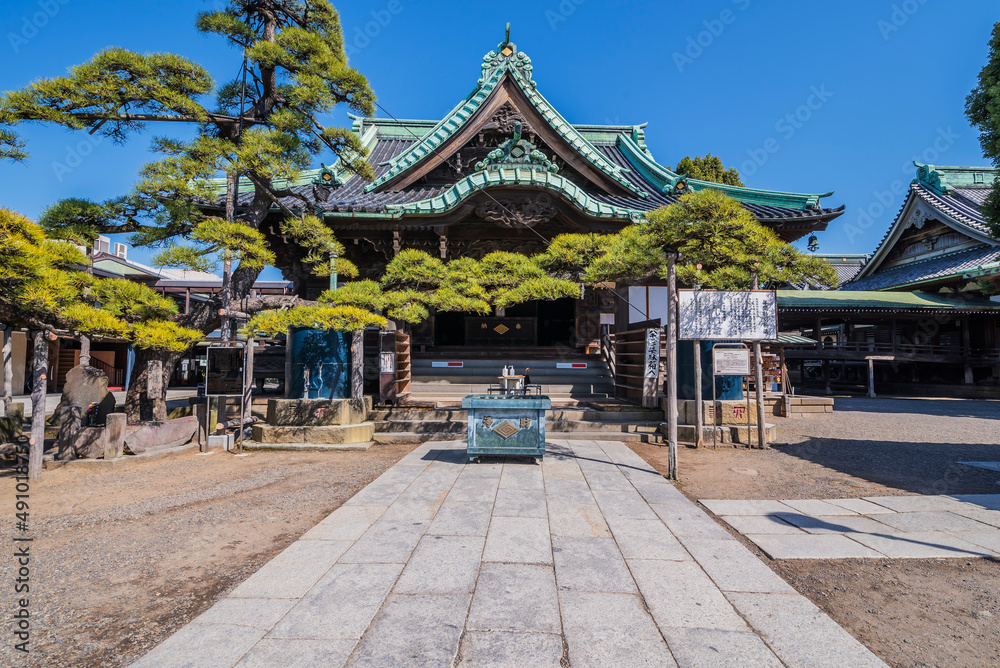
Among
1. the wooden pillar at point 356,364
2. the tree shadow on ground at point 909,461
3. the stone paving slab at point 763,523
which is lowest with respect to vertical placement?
the tree shadow on ground at point 909,461

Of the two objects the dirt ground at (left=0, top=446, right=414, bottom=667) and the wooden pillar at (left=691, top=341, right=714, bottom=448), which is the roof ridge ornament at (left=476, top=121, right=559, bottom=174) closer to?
the wooden pillar at (left=691, top=341, right=714, bottom=448)

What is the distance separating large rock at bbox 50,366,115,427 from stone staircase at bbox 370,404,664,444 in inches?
167

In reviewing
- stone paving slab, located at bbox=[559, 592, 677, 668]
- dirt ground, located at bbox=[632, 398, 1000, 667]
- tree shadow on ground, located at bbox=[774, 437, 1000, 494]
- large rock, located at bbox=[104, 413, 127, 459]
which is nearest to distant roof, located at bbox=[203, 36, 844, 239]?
large rock, located at bbox=[104, 413, 127, 459]

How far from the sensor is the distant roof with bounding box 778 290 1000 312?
60.3 ft

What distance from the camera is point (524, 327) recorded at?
16.7 meters

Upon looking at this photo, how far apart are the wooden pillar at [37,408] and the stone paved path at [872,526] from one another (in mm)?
8213

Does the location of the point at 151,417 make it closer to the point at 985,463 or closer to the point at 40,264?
the point at 40,264

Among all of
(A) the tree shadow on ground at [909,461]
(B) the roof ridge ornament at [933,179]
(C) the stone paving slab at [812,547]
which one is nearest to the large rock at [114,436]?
(C) the stone paving slab at [812,547]

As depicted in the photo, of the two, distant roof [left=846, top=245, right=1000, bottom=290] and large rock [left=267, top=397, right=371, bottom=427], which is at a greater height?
distant roof [left=846, top=245, right=1000, bottom=290]

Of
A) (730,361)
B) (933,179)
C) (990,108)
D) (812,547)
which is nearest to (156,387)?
(812,547)

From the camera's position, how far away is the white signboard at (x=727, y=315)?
6918 mm

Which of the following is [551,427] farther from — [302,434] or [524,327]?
[524,327]

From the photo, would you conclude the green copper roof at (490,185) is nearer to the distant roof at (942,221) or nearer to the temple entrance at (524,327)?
the temple entrance at (524,327)

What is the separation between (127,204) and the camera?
23.9 ft
